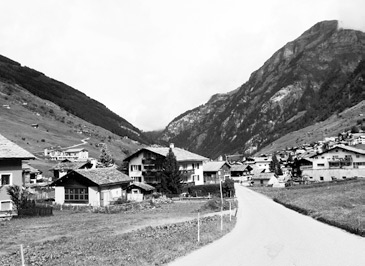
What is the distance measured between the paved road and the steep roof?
1394 inches

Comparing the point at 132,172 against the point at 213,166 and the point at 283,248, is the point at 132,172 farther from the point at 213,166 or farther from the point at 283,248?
the point at 283,248

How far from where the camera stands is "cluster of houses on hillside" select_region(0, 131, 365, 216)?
48906 mm

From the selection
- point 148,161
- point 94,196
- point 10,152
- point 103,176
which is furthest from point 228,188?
point 10,152

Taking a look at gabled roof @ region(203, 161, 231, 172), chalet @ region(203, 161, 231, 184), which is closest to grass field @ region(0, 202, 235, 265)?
chalet @ region(203, 161, 231, 184)

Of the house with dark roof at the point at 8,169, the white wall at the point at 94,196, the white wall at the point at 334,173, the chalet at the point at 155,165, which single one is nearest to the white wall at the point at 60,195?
the white wall at the point at 94,196

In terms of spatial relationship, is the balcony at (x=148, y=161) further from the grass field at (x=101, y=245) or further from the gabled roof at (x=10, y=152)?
the grass field at (x=101, y=245)

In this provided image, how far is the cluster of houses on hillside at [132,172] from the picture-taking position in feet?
160

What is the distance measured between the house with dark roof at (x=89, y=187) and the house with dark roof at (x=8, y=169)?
15486 millimetres

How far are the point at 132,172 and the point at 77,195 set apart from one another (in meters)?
34.5

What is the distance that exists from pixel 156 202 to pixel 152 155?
97.9 feet

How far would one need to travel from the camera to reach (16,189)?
155 feet

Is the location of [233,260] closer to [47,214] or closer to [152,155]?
[47,214]

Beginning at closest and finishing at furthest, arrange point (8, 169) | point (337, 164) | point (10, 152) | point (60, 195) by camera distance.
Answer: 1. point (8, 169)
2. point (10, 152)
3. point (60, 195)
4. point (337, 164)

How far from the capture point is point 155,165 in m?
95.0
